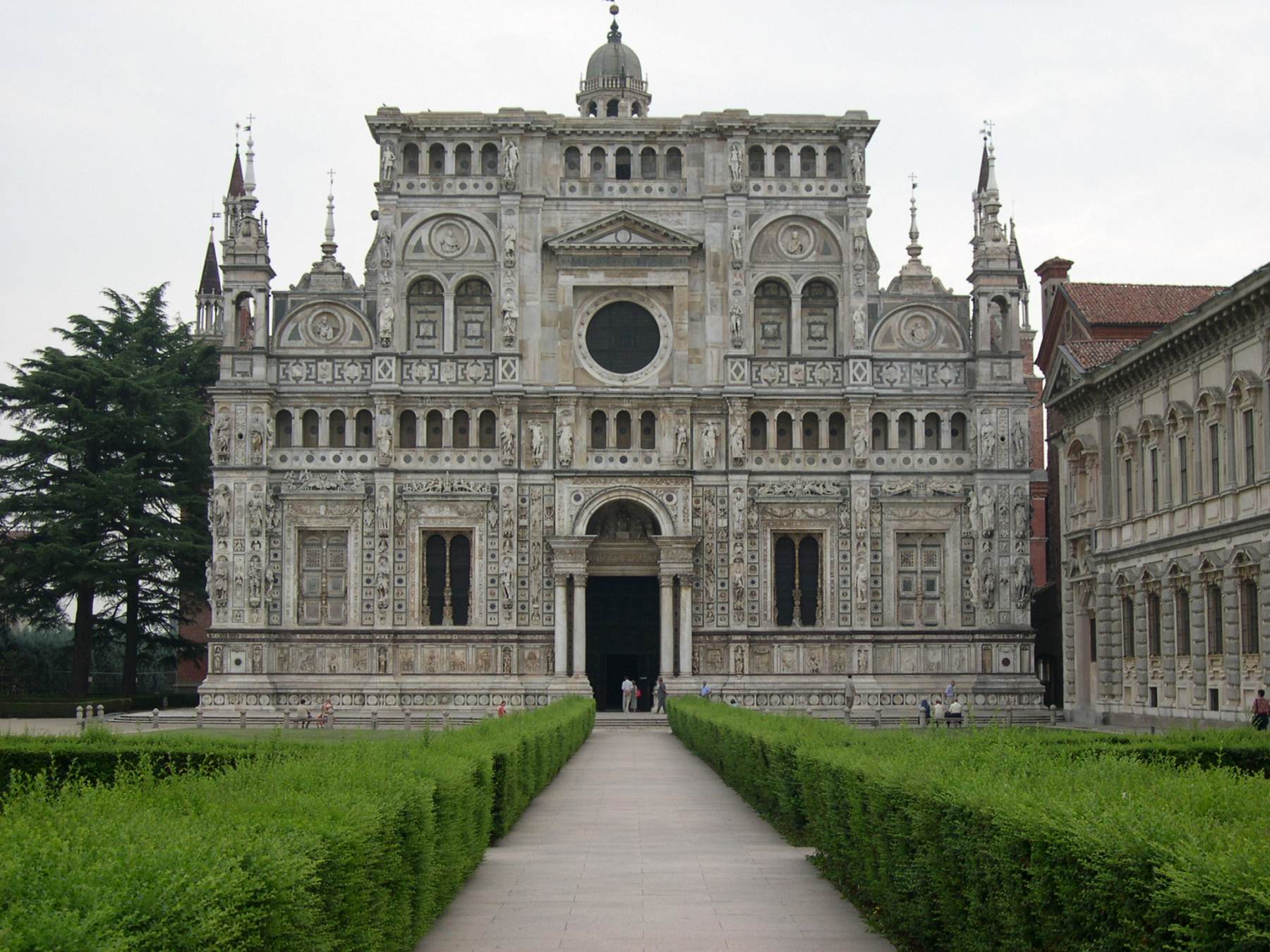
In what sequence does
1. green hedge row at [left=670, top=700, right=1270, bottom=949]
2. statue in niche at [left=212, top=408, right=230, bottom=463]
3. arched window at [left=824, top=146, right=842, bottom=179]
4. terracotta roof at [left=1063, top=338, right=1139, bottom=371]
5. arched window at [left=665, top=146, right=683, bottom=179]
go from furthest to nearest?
1. arched window at [left=824, top=146, right=842, bottom=179]
2. arched window at [left=665, top=146, right=683, bottom=179]
3. statue in niche at [left=212, top=408, right=230, bottom=463]
4. terracotta roof at [left=1063, top=338, right=1139, bottom=371]
5. green hedge row at [left=670, top=700, right=1270, bottom=949]

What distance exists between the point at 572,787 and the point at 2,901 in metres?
26.6

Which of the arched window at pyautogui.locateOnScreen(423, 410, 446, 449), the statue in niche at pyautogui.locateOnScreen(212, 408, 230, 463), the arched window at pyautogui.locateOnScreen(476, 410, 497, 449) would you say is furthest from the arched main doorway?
the statue in niche at pyautogui.locateOnScreen(212, 408, 230, 463)

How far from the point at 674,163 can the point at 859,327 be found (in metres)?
9.95

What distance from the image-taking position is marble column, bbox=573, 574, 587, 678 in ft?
208

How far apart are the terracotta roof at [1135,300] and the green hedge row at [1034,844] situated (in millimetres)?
43684

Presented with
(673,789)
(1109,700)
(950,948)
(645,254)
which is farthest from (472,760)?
(645,254)

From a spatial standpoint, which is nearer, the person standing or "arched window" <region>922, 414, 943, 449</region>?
the person standing

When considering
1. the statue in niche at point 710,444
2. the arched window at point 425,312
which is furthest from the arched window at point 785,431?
the arched window at point 425,312

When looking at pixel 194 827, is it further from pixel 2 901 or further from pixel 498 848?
pixel 498 848

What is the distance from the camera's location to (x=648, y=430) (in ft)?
213

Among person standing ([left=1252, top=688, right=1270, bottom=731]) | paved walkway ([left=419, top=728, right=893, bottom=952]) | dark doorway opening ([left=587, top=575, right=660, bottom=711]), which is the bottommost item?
paved walkway ([left=419, top=728, right=893, bottom=952])

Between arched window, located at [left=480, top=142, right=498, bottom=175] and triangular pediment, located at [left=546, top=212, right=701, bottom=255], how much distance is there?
12.9 ft

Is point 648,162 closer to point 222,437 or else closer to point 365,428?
point 365,428

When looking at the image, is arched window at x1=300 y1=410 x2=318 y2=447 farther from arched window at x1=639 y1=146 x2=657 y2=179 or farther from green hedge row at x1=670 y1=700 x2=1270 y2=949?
green hedge row at x1=670 y1=700 x2=1270 y2=949
